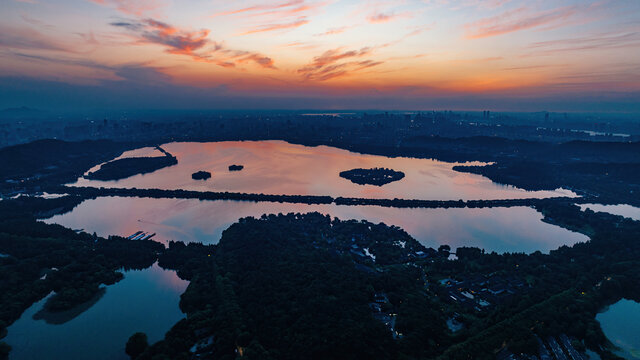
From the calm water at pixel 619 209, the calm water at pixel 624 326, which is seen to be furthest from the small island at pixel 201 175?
the calm water at pixel 619 209

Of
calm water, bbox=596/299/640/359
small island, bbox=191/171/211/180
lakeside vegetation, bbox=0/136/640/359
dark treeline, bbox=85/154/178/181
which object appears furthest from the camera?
small island, bbox=191/171/211/180

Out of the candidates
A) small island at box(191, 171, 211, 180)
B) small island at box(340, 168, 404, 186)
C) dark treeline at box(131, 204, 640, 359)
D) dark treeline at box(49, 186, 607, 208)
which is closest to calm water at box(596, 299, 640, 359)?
dark treeline at box(131, 204, 640, 359)

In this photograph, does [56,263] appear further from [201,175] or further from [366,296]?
[201,175]

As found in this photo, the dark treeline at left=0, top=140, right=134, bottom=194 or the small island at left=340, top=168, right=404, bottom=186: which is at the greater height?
the dark treeline at left=0, top=140, right=134, bottom=194

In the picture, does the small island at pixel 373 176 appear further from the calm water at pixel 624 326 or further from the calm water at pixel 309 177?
the calm water at pixel 624 326

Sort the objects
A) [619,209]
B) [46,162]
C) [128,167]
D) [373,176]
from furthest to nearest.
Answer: [46,162], [128,167], [373,176], [619,209]

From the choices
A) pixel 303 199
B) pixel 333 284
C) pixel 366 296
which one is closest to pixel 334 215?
pixel 303 199

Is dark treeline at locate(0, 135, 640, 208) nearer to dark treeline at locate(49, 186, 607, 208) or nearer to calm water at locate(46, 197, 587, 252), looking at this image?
dark treeline at locate(49, 186, 607, 208)
